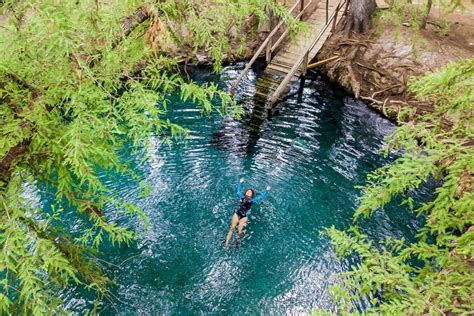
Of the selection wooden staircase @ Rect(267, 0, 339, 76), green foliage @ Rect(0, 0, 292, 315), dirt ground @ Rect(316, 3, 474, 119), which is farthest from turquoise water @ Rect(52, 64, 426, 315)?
green foliage @ Rect(0, 0, 292, 315)

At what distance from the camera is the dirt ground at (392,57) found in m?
12.4

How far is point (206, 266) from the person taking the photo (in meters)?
7.13

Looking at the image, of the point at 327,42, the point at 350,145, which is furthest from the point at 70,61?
the point at 327,42

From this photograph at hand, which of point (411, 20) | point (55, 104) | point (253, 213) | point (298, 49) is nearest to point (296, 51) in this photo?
point (298, 49)

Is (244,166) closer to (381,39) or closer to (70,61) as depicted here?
(70,61)

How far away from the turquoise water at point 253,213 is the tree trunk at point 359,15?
4.22 metres

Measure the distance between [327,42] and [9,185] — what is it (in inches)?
588

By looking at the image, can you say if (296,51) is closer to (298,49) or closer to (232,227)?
(298,49)

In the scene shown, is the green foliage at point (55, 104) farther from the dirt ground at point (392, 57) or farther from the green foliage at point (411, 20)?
the dirt ground at point (392, 57)

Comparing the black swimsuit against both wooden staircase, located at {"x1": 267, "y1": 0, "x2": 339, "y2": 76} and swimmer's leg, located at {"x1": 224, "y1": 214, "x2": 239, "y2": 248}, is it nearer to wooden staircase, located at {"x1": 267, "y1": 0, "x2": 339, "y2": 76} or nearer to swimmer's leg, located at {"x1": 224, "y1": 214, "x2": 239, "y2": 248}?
swimmer's leg, located at {"x1": 224, "y1": 214, "x2": 239, "y2": 248}

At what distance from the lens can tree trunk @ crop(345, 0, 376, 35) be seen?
14.2 metres

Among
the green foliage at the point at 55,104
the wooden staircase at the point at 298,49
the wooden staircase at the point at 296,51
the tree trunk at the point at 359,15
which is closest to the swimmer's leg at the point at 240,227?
the green foliage at the point at 55,104

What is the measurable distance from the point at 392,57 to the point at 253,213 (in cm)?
966

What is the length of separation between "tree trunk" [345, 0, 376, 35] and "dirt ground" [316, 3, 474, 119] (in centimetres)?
34
